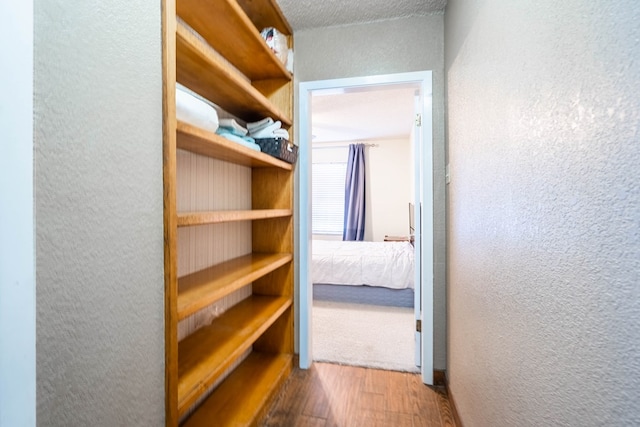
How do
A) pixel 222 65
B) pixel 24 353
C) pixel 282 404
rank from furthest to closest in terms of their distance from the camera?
pixel 282 404
pixel 222 65
pixel 24 353

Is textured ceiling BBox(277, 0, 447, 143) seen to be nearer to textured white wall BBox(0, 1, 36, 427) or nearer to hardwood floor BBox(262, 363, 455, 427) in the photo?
textured white wall BBox(0, 1, 36, 427)

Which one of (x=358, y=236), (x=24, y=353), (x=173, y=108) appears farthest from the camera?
(x=358, y=236)

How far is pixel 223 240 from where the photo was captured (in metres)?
1.64

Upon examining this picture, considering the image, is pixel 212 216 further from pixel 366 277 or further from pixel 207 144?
pixel 366 277

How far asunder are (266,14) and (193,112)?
45.0 inches

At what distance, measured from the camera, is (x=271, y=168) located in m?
1.95

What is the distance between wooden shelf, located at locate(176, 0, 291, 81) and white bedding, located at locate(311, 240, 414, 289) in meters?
2.10

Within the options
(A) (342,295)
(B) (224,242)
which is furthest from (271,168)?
(A) (342,295)

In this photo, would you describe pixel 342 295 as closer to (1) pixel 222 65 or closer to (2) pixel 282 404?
(2) pixel 282 404

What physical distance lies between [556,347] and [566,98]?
54 cm

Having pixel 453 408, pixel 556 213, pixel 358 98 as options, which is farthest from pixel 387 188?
pixel 556 213

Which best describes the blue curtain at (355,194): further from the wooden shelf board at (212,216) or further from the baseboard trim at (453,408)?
the wooden shelf board at (212,216)

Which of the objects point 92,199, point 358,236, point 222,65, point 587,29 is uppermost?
point 222,65

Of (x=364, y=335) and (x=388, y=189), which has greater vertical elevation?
(x=388, y=189)
